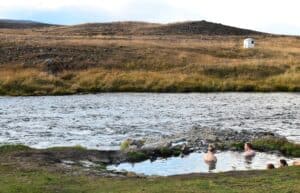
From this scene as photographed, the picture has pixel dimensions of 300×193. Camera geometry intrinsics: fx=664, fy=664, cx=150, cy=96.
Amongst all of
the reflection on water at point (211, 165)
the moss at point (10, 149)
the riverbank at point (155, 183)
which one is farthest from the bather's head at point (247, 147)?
the moss at point (10, 149)

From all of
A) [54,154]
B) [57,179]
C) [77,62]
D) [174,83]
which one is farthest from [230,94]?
[57,179]

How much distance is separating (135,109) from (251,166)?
22.8m

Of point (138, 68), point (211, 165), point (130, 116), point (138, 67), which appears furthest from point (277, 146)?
point (138, 67)

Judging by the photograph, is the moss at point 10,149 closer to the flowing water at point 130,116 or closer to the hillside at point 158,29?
the flowing water at point 130,116

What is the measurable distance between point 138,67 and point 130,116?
81.7 ft

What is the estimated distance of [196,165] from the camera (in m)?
25.8

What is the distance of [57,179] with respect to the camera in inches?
778

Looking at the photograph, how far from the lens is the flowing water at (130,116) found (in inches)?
A: 1369

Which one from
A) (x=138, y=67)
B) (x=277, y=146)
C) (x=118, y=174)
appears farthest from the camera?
(x=138, y=67)

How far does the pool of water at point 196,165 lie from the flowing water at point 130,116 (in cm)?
506

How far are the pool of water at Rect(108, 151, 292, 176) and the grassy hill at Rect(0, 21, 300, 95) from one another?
32.5m

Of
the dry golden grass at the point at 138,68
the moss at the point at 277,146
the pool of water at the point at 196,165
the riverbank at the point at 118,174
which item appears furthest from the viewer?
the dry golden grass at the point at 138,68

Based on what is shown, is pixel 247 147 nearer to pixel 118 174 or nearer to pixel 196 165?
pixel 196 165

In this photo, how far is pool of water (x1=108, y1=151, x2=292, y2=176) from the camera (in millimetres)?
24547
